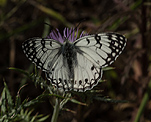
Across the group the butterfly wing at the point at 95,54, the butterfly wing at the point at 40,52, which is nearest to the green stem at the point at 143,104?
the butterfly wing at the point at 95,54

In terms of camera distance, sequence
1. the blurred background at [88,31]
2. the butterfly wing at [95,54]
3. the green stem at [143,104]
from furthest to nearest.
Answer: the blurred background at [88,31], the green stem at [143,104], the butterfly wing at [95,54]

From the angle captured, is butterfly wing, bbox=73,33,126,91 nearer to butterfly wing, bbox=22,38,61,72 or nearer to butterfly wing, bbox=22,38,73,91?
butterfly wing, bbox=22,38,73,91

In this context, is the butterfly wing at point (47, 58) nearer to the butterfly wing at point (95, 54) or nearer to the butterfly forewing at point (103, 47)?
the butterfly wing at point (95, 54)

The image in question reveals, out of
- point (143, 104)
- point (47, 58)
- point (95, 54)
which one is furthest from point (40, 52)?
point (143, 104)

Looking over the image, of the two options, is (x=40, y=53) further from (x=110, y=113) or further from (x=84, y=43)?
(x=110, y=113)

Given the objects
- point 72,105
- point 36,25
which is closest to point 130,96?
point 72,105

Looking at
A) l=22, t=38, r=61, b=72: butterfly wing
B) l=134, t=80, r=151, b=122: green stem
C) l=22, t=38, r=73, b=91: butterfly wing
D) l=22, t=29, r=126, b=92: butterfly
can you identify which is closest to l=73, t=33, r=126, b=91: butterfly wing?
l=22, t=29, r=126, b=92: butterfly
